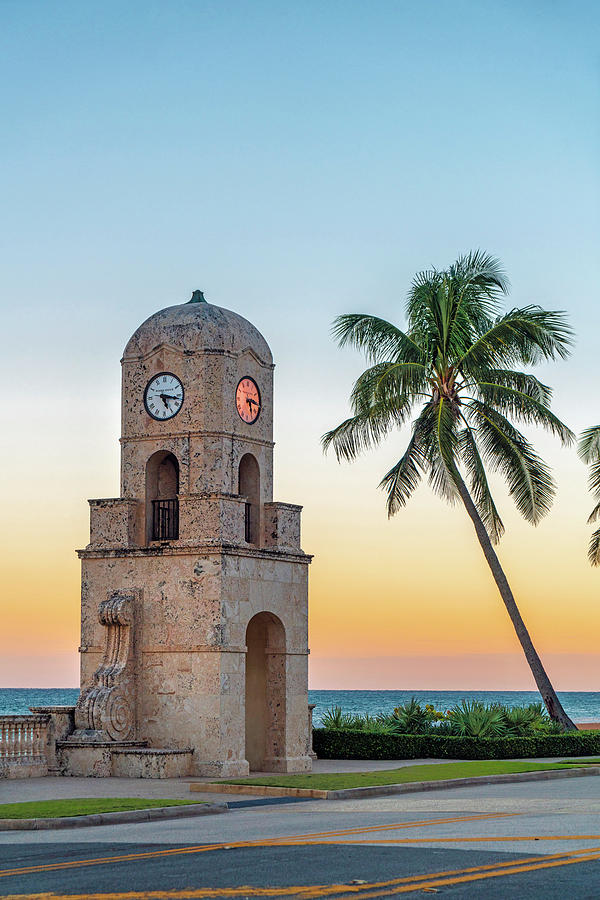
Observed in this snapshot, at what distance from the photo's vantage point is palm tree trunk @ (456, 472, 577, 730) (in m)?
31.5

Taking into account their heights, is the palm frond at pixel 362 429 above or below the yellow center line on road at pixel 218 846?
above

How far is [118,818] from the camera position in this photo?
16.1 m

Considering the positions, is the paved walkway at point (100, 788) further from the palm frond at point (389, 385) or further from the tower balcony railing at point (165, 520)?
the palm frond at point (389, 385)

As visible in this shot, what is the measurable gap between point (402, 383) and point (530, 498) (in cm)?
445

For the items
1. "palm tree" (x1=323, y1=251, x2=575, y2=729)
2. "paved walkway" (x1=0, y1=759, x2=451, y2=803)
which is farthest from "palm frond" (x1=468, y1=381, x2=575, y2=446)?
"paved walkway" (x1=0, y1=759, x2=451, y2=803)

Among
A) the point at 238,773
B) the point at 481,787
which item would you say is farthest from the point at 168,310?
the point at 481,787

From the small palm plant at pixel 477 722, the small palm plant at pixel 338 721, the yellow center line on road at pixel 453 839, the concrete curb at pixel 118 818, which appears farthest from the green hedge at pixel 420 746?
the yellow center line on road at pixel 453 839

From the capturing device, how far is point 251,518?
26.1 meters

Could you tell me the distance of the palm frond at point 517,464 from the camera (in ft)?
103

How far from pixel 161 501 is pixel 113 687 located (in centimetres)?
406

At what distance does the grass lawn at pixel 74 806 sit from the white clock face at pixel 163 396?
920 cm

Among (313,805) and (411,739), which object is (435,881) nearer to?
(313,805)

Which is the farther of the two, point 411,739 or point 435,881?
point 411,739

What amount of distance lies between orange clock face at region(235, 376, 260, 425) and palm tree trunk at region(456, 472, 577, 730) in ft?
24.6
